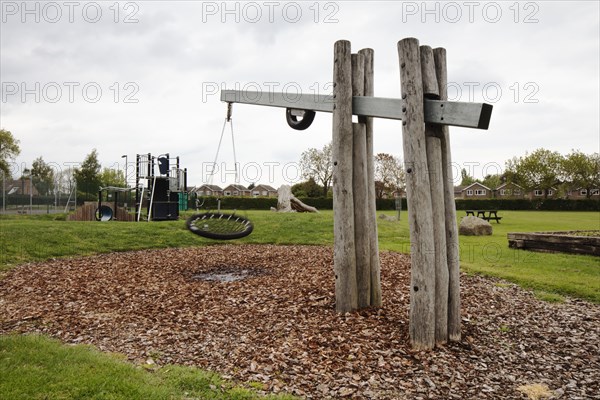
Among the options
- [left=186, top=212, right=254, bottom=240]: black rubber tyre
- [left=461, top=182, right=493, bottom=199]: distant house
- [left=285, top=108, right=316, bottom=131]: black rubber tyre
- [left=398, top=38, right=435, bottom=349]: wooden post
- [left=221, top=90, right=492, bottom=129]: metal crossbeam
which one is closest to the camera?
[left=221, top=90, right=492, bottom=129]: metal crossbeam

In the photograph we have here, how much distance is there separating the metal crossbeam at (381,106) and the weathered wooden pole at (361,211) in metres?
0.48

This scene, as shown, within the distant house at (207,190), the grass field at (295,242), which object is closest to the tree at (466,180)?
the distant house at (207,190)

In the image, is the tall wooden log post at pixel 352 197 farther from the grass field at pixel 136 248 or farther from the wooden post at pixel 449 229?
the grass field at pixel 136 248

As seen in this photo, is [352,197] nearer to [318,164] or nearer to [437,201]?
[437,201]

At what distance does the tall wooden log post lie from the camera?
6430mm

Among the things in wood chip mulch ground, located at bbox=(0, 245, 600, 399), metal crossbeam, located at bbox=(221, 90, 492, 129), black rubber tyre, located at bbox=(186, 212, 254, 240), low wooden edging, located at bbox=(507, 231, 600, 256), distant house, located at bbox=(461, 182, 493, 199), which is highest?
distant house, located at bbox=(461, 182, 493, 199)

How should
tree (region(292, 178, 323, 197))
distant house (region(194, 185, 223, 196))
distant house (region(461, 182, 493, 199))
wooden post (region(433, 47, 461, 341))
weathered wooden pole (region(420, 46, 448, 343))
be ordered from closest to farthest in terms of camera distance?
weathered wooden pole (region(420, 46, 448, 343)), wooden post (region(433, 47, 461, 341)), distant house (region(194, 185, 223, 196)), tree (region(292, 178, 323, 197)), distant house (region(461, 182, 493, 199))

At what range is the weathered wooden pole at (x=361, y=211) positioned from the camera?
6.60 m

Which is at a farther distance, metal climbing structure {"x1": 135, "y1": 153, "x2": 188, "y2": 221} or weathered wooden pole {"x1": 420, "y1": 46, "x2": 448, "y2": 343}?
metal climbing structure {"x1": 135, "y1": 153, "x2": 188, "y2": 221}

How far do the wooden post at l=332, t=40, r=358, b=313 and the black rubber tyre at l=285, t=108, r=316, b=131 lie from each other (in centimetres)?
77

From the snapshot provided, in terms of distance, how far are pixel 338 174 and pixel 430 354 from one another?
2.89 metres

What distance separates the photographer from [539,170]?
224 ft

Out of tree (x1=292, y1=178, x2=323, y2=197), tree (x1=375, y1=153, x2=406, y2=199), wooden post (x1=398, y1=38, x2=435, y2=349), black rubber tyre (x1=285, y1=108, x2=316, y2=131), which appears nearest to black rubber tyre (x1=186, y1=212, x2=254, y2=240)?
black rubber tyre (x1=285, y1=108, x2=316, y2=131)

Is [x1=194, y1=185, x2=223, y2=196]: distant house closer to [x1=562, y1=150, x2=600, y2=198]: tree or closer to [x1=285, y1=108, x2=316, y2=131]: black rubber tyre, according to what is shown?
[x1=285, y1=108, x2=316, y2=131]: black rubber tyre
